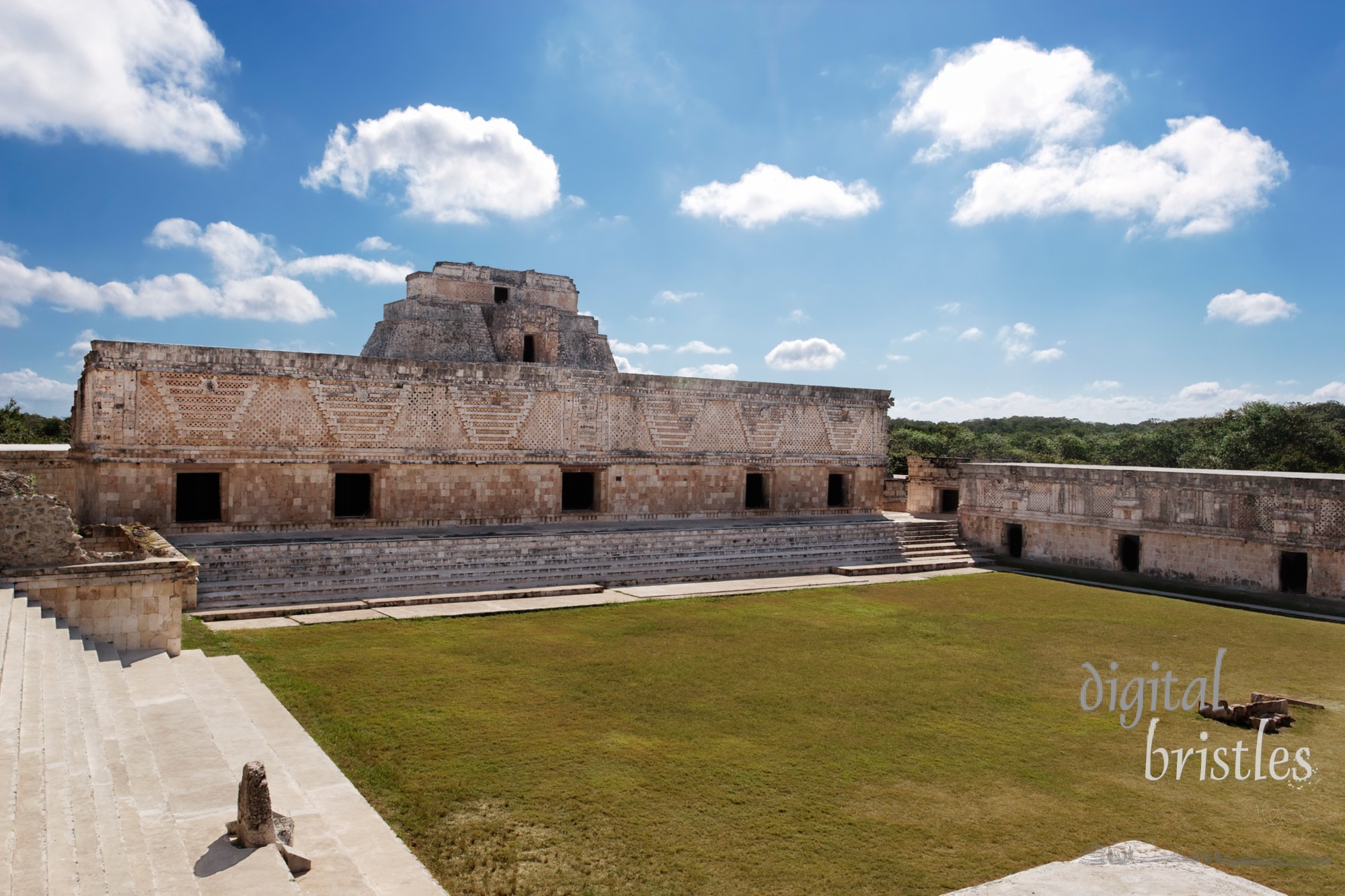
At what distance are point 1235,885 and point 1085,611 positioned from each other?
858 centimetres

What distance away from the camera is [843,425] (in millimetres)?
20438

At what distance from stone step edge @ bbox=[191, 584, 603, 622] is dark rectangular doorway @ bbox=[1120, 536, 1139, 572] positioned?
10474 millimetres

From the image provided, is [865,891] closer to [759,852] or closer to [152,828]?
[759,852]

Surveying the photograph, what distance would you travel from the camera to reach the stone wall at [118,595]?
8203 millimetres

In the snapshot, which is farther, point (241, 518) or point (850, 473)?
point (850, 473)

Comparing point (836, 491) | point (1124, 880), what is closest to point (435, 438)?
point (836, 491)

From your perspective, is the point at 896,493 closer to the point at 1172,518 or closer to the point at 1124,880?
the point at 1172,518

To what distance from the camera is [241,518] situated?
555 inches

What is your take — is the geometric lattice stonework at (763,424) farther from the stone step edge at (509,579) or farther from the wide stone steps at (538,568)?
the stone step edge at (509,579)

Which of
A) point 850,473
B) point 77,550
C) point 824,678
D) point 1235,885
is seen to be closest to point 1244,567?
point 850,473

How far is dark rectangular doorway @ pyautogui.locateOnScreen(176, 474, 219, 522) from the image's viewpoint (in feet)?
48.5

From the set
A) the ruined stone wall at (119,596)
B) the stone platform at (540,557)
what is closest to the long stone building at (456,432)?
the stone platform at (540,557)

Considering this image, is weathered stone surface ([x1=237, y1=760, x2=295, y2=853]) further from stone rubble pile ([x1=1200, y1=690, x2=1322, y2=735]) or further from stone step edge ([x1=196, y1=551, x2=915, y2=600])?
stone rubble pile ([x1=1200, y1=690, x2=1322, y2=735])

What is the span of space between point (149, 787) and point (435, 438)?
10.8 metres
